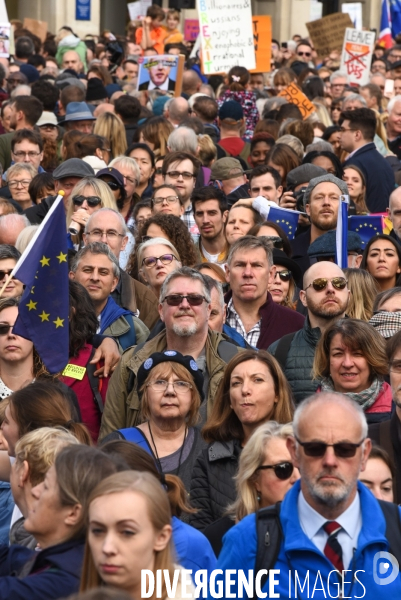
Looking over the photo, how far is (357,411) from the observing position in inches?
173

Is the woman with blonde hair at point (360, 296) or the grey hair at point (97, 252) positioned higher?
the grey hair at point (97, 252)

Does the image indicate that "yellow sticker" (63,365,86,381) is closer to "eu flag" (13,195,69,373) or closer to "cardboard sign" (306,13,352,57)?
"eu flag" (13,195,69,373)

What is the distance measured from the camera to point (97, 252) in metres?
8.06

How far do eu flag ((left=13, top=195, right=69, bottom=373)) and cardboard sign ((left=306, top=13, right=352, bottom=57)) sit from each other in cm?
1650

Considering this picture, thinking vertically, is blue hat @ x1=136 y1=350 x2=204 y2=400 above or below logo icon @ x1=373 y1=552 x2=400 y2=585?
above

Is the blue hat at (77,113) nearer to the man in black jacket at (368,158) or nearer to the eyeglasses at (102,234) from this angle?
the man in black jacket at (368,158)

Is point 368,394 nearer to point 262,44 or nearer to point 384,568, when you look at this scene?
point 384,568

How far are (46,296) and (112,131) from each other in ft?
19.3

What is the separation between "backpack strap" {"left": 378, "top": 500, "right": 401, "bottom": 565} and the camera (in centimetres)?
423

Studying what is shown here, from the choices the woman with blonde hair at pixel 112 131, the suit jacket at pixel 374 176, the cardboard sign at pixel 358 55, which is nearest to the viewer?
the suit jacket at pixel 374 176

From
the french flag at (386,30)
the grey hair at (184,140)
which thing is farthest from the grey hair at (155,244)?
the french flag at (386,30)

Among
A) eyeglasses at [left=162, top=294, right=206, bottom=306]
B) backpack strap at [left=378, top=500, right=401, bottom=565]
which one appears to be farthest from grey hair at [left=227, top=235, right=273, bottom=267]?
backpack strap at [left=378, top=500, right=401, bottom=565]

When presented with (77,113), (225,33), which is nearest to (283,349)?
(77,113)

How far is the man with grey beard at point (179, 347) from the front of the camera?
6.98 metres
